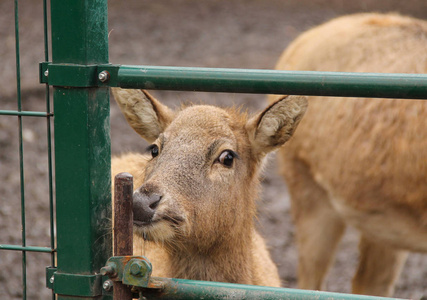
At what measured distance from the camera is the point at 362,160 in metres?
5.77

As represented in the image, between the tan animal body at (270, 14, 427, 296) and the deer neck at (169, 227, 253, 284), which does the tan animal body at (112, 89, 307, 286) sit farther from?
the tan animal body at (270, 14, 427, 296)

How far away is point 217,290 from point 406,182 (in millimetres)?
3297

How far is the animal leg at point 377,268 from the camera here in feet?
22.1

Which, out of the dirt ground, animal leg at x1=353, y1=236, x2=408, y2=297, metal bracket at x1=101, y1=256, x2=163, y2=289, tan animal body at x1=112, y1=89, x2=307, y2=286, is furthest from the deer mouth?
animal leg at x1=353, y1=236, x2=408, y2=297

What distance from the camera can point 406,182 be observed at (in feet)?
18.0

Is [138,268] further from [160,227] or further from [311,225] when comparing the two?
[311,225]

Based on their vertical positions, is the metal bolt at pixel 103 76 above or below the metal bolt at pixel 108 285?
above

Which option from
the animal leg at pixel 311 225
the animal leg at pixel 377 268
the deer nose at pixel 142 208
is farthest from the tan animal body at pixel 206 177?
the animal leg at pixel 377 268

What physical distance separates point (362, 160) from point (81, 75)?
3.58m

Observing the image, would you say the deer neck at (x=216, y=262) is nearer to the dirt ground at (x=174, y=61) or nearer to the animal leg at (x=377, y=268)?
the dirt ground at (x=174, y=61)

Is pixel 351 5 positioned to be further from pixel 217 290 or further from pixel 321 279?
pixel 217 290

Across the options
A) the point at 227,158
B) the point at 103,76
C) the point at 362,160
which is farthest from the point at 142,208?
the point at 362,160

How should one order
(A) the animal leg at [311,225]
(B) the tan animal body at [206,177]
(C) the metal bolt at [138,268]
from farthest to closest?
(A) the animal leg at [311,225]
(B) the tan animal body at [206,177]
(C) the metal bolt at [138,268]

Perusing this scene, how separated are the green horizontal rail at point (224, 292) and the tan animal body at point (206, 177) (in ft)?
2.37
